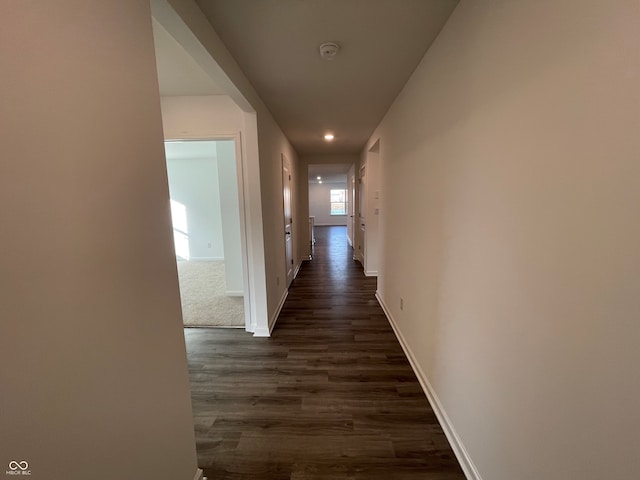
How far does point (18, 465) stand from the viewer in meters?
0.55

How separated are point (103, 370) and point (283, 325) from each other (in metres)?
Answer: 2.29

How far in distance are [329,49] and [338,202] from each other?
39.2 ft

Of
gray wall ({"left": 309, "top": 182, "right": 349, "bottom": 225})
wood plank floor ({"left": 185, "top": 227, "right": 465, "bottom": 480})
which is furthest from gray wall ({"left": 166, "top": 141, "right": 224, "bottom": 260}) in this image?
gray wall ({"left": 309, "top": 182, "right": 349, "bottom": 225})

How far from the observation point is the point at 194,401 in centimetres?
183

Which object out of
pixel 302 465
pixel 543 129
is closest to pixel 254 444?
pixel 302 465

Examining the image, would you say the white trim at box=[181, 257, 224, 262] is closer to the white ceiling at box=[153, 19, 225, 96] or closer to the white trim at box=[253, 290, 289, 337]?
the white trim at box=[253, 290, 289, 337]

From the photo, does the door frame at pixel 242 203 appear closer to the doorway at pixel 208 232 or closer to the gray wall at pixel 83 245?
the doorway at pixel 208 232

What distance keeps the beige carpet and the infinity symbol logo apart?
8.15 feet

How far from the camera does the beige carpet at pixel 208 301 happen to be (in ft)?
10.1

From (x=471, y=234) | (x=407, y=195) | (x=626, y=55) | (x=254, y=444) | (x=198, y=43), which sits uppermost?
(x=198, y=43)

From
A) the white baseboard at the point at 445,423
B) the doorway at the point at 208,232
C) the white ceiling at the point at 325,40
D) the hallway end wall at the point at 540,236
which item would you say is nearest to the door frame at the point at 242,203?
the doorway at the point at 208,232

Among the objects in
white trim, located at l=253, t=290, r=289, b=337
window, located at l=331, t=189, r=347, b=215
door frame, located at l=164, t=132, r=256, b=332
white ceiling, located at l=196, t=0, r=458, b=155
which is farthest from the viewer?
window, located at l=331, t=189, r=347, b=215

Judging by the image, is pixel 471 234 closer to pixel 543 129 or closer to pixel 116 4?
pixel 543 129

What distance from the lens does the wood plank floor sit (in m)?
1.38
